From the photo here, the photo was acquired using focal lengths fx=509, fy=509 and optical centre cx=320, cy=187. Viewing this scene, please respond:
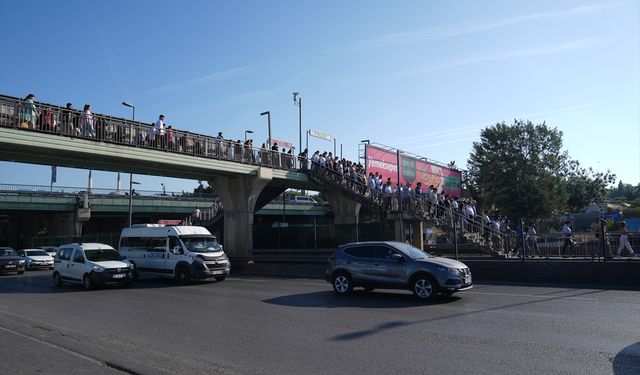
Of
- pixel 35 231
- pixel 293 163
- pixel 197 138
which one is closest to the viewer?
pixel 197 138

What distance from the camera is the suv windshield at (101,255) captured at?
66.4ft

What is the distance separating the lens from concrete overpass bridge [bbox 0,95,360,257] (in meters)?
20.5

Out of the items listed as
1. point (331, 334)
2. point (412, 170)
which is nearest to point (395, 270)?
point (331, 334)

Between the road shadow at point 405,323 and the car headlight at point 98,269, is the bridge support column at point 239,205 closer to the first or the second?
the car headlight at point 98,269

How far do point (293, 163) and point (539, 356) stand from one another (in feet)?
87.4

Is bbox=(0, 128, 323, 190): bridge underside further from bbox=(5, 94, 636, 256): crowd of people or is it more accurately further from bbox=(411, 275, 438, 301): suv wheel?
bbox=(411, 275, 438, 301): suv wheel

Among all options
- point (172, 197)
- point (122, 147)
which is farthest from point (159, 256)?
point (172, 197)

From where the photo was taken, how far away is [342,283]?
1552cm

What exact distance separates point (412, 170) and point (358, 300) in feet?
99.3

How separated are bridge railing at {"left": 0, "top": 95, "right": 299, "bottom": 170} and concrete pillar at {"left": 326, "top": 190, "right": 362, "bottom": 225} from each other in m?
6.58

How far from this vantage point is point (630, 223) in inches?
1624

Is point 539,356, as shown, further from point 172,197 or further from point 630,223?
point 172,197

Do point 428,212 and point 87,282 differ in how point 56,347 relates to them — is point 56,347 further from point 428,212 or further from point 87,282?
point 428,212

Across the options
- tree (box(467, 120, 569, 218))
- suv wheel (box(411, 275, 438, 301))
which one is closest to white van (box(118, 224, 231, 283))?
suv wheel (box(411, 275, 438, 301))
